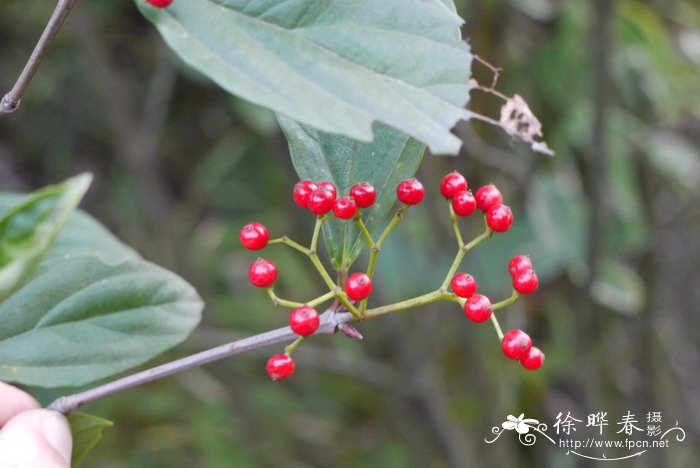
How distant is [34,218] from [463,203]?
294 mm

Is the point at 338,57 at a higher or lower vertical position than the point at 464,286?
higher

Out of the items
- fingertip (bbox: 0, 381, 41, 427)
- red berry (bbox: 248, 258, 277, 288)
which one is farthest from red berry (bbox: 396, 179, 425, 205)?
fingertip (bbox: 0, 381, 41, 427)

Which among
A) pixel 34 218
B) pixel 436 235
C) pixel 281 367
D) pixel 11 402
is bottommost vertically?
pixel 436 235

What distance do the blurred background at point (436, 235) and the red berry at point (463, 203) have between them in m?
0.70

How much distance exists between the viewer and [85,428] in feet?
1.85

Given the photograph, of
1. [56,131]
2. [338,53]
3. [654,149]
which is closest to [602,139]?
[654,149]

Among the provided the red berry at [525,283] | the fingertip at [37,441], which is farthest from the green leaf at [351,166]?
the fingertip at [37,441]

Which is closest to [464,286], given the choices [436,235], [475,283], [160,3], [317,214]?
[475,283]

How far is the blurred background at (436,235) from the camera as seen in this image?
1.46 metres

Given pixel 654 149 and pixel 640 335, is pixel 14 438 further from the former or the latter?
pixel 654 149

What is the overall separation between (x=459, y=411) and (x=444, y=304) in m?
0.23

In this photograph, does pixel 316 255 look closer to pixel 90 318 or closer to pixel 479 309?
pixel 479 309

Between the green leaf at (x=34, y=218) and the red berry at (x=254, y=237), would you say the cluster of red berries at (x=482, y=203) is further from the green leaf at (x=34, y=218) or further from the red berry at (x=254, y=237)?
the green leaf at (x=34, y=218)

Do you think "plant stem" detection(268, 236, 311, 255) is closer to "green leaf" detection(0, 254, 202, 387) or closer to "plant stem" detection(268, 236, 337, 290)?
"plant stem" detection(268, 236, 337, 290)
